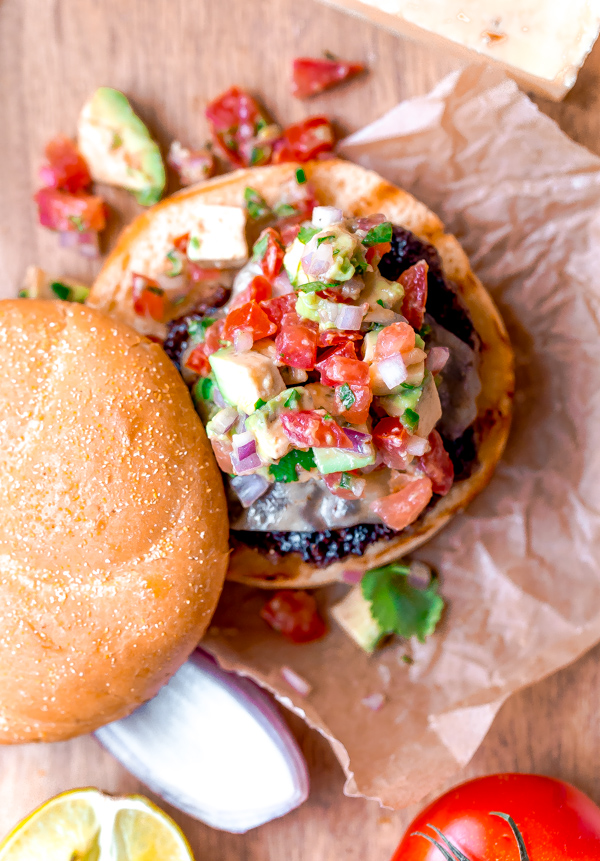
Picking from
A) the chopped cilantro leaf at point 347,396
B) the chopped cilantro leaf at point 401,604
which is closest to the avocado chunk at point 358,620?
the chopped cilantro leaf at point 401,604

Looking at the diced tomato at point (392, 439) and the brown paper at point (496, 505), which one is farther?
the brown paper at point (496, 505)

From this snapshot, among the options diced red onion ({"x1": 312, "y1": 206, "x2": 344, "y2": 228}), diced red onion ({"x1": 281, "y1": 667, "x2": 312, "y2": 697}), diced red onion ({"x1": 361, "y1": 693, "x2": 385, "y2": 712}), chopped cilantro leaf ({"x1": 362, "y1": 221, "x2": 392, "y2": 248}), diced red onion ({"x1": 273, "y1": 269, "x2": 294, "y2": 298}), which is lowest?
diced red onion ({"x1": 361, "y1": 693, "x2": 385, "y2": 712})

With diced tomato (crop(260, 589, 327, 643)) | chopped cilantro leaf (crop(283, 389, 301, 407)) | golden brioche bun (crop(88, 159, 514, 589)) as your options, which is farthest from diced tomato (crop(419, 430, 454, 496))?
diced tomato (crop(260, 589, 327, 643))

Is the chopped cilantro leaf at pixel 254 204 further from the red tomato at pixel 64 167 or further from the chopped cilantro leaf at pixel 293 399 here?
the chopped cilantro leaf at pixel 293 399

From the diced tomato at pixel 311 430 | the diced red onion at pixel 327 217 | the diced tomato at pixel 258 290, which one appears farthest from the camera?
the diced tomato at pixel 258 290

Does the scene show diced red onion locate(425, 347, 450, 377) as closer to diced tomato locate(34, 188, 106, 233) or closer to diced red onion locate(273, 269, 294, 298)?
diced red onion locate(273, 269, 294, 298)

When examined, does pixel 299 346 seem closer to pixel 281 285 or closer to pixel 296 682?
pixel 281 285

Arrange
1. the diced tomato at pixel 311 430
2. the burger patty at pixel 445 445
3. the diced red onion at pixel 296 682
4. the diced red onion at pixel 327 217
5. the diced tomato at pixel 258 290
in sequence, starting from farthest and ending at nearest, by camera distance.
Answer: the diced red onion at pixel 296 682
the burger patty at pixel 445 445
the diced tomato at pixel 258 290
the diced red onion at pixel 327 217
the diced tomato at pixel 311 430
